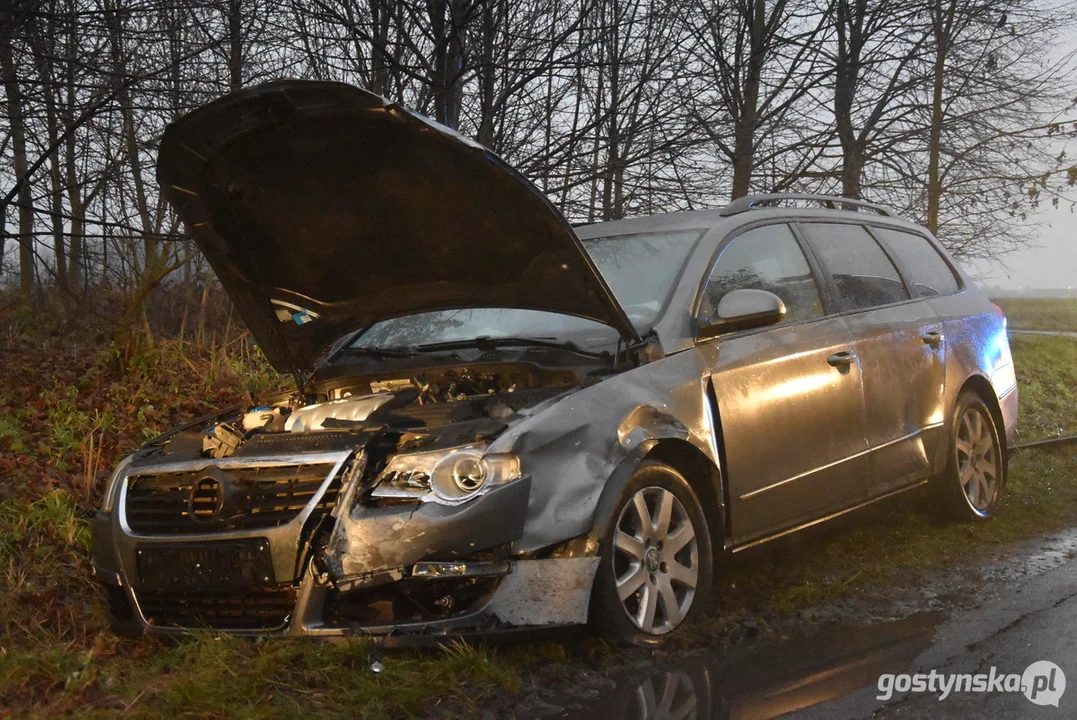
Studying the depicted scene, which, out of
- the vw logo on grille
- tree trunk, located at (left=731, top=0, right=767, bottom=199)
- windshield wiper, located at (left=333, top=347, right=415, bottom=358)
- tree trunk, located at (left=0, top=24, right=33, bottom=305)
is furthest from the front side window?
tree trunk, located at (left=731, top=0, right=767, bottom=199)

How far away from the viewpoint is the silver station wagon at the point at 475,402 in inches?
137

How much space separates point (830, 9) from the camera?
12586 millimetres

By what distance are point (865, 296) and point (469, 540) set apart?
304cm

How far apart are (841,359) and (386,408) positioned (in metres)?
2.21

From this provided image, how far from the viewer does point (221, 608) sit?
144 inches

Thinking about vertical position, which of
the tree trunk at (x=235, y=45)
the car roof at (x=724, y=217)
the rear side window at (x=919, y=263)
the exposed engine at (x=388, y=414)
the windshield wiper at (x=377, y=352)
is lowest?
the exposed engine at (x=388, y=414)

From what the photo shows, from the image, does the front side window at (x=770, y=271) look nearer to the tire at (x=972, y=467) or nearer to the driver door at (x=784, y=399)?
the driver door at (x=784, y=399)

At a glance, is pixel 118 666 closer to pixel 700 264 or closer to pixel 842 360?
pixel 700 264

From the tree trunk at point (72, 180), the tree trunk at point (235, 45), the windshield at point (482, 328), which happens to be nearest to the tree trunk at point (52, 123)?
the tree trunk at point (72, 180)

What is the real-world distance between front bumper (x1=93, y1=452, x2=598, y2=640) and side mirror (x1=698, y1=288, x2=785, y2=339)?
51.4 inches

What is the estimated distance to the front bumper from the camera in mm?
3393

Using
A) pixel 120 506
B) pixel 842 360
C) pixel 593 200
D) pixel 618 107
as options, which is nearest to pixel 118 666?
pixel 120 506

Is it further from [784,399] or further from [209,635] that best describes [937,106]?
[209,635]

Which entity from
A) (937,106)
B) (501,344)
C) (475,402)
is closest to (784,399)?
(501,344)
